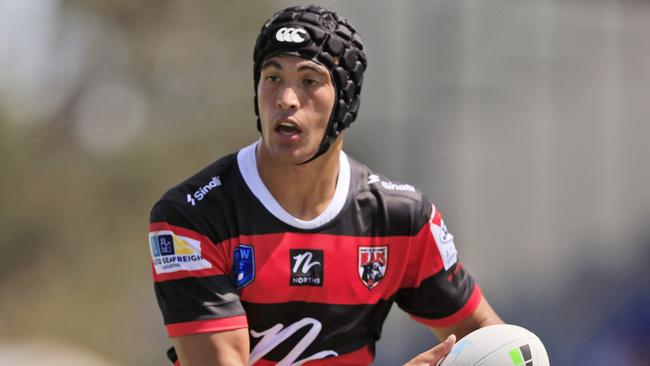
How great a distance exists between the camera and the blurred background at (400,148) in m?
8.09

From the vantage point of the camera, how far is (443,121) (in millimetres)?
8188

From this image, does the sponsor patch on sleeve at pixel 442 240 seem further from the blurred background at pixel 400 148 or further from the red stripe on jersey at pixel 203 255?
the blurred background at pixel 400 148

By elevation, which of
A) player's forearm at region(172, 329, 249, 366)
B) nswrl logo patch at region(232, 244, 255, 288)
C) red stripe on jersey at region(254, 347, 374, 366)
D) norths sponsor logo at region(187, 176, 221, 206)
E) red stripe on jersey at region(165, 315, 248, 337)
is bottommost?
red stripe on jersey at region(254, 347, 374, 366)

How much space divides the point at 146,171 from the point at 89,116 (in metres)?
0.61

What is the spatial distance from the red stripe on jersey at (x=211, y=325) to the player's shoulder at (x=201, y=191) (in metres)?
0.40

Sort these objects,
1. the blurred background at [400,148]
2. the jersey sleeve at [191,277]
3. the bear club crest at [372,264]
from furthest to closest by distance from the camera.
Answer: the blurred background at [400,148]
the bear club crest at [372,264]
the jersey sleeve at [191,277]

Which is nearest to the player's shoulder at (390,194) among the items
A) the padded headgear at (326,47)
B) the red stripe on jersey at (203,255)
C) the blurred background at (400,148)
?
the padded headgear at (326,47)

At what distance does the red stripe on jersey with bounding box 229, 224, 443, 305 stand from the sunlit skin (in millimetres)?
142

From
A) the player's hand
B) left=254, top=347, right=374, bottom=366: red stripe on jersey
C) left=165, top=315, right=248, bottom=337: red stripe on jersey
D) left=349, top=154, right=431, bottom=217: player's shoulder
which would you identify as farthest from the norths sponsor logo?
the player's hand

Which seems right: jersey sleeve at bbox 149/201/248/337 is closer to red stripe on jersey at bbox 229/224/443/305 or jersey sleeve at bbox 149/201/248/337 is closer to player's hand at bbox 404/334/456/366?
red stripe on jersey at bbox 229/224/443/305

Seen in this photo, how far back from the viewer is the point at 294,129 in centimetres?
427

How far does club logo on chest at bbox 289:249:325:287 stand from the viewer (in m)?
4.36

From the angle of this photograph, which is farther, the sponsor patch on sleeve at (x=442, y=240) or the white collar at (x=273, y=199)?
the sponsor patch on sleeve at (x=442, y=240)

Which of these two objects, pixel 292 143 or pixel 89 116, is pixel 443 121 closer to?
pixel 89 116
